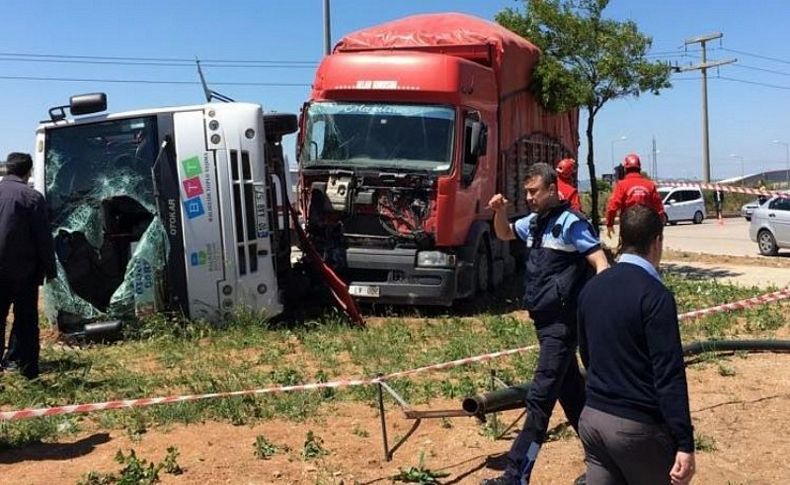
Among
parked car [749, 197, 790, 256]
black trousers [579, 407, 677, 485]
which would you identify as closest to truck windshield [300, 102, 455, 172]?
black trousers [579, 407, 677, 485]

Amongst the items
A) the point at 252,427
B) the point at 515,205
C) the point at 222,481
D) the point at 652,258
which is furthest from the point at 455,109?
the point at 652,258

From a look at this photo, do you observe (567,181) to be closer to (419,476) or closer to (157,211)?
(157,211)

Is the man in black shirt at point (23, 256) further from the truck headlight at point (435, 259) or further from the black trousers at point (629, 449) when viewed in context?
the black trousers at point (629, 449)

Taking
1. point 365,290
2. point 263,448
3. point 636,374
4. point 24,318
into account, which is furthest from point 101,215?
point 636,374

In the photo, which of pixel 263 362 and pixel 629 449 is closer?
pixel 629 449

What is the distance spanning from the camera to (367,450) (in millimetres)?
5117

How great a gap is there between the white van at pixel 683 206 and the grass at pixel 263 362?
27033 millimetres

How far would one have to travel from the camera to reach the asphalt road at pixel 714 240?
2213cm

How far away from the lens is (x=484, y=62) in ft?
37.6

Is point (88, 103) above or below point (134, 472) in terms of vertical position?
above

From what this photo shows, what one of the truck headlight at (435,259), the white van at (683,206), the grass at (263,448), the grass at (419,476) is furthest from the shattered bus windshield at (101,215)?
the white van at (683,206)

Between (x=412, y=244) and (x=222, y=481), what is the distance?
18.9 ft

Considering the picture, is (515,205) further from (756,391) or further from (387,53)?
(756,391)

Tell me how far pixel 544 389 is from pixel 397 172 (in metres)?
5.96
